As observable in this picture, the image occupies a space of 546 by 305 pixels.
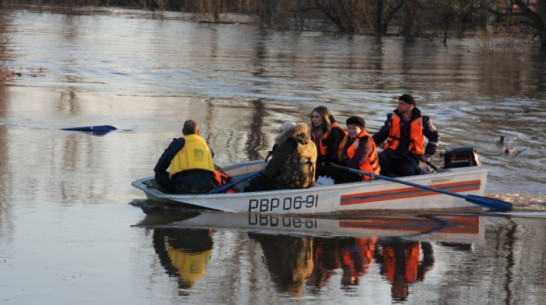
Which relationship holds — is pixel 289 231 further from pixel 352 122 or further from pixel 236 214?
pixel 352 122

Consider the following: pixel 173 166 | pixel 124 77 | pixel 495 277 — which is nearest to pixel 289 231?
pixel 173 166

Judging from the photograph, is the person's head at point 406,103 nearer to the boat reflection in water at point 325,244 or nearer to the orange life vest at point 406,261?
the boat reflection in water at point 325,244

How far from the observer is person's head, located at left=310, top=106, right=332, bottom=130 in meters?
11.5

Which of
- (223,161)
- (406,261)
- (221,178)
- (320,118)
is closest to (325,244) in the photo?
(406,261)

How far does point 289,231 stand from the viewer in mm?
10070

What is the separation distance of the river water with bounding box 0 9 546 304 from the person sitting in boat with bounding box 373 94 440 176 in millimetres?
1181

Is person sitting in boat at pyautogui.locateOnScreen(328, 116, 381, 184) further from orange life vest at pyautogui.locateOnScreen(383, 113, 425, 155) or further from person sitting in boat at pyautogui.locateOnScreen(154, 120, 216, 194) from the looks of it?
person sitting in boat at pyautogui.locateOnScreen(154, 120, 216, 194)

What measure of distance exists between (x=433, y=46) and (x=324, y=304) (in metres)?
37.5

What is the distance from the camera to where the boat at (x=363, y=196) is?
419 inches

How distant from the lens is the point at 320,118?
11.5 metres

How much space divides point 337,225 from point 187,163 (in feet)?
5.70

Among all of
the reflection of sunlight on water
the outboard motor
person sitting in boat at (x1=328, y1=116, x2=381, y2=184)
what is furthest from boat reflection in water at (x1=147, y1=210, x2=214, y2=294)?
the reflection of sunlight on water

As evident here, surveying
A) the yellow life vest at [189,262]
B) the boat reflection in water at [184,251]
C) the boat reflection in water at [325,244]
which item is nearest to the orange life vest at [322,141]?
the boat reflection in water at [325,244]

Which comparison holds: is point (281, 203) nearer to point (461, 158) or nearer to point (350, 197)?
point (350, 197)
